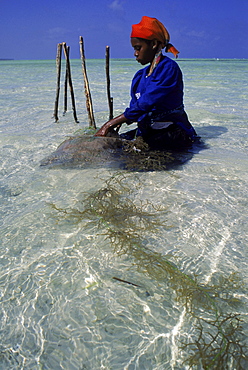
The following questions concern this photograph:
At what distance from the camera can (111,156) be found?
4.40 metres

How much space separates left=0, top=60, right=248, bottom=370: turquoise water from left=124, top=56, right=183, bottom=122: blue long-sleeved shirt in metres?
0.86

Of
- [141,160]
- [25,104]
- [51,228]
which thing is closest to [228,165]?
[141,160]

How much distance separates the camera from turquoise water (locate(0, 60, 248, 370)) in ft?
5.71

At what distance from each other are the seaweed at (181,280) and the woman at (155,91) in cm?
130

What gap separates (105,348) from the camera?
175 centimetres

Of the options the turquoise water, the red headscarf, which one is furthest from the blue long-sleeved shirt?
the turquoise water

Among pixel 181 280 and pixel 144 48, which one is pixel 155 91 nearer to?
pixel 144 48

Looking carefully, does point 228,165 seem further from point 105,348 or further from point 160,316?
point 105,348

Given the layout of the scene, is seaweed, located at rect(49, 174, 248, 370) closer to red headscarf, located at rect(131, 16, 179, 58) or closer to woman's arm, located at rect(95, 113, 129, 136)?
woman's arm, located at rect(95, 113, 129, 136)

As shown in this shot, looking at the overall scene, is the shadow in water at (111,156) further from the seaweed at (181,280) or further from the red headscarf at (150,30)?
the red headscarf at (150,30)

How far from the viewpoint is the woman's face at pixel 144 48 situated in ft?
13.6

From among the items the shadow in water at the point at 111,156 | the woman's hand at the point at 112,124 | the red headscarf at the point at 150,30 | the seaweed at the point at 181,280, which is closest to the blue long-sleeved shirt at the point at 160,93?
the woman's hand at the point at 112,124

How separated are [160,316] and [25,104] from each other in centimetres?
925

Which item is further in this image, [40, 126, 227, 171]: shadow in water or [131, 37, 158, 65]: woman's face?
[40, 126, 227, 171]: shadow in water
